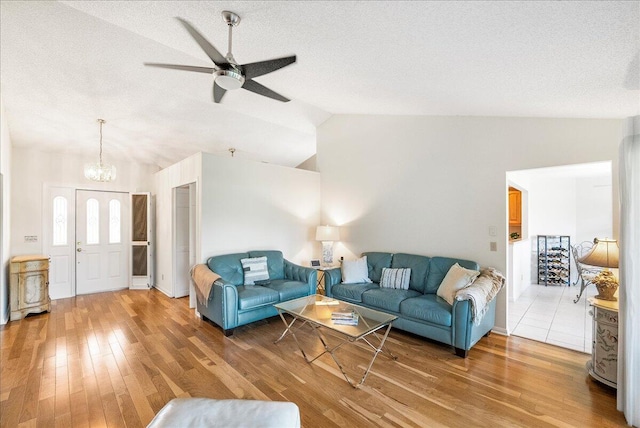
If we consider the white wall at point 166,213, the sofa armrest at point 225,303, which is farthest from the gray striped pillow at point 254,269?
the white wall at point 166,213

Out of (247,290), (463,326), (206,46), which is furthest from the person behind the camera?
(247,290)

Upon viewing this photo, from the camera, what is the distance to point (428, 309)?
3.04 m

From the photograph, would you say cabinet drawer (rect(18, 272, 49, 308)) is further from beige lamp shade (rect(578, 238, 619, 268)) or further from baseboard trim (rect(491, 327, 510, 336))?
beige lamp shade (rect(578, 238, 619, 268))

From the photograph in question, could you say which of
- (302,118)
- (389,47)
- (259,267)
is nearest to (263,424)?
(389,47)

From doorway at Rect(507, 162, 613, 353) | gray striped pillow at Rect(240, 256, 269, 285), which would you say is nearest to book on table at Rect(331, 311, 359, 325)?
gray striped pillow at Rect(240, 256, 269, 285)

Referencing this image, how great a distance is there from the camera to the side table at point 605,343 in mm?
2256

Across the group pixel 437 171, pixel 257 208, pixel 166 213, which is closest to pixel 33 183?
pixel 166 213

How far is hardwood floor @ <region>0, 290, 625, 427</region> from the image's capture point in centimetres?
202

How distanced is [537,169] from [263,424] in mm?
3628

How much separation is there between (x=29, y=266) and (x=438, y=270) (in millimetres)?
5671

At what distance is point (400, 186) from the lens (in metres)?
4.32

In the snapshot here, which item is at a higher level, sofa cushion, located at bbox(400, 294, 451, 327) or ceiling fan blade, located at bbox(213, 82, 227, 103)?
ceiling fan blade, located at bbox(213, 82, 227, 103)

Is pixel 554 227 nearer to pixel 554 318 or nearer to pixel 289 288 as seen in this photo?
pixel 554 318

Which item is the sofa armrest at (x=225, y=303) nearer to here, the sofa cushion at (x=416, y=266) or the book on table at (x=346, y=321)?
the book on table at (x=346, y=321)
